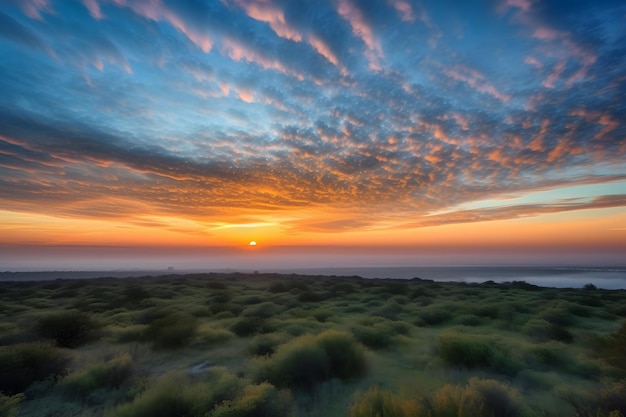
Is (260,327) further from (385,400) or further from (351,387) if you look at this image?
(385,400)

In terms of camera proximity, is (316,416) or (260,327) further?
(260,327)

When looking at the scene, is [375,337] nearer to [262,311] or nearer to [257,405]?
[257,405]

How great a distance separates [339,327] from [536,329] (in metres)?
7.39

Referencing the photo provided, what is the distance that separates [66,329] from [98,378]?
584 centimetres

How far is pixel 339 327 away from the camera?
12633 mm

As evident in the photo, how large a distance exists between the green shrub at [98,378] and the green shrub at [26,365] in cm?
88

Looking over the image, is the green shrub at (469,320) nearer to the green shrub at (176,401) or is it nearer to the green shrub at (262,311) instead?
the green shrub at (262,311)

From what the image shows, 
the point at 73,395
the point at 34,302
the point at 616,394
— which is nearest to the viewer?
the point at 616,394

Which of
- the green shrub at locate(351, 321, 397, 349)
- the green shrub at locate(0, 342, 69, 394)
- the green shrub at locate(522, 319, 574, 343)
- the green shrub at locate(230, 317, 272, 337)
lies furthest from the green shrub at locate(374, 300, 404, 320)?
the green shrub at locate(0, 342, 69, 394)

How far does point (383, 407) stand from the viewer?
484 cm

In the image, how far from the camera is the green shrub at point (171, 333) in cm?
1117

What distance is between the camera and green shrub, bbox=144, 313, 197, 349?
1117cm

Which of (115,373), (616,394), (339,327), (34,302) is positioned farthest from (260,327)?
(34,302)

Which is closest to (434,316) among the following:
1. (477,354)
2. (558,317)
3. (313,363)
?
(558,317)
